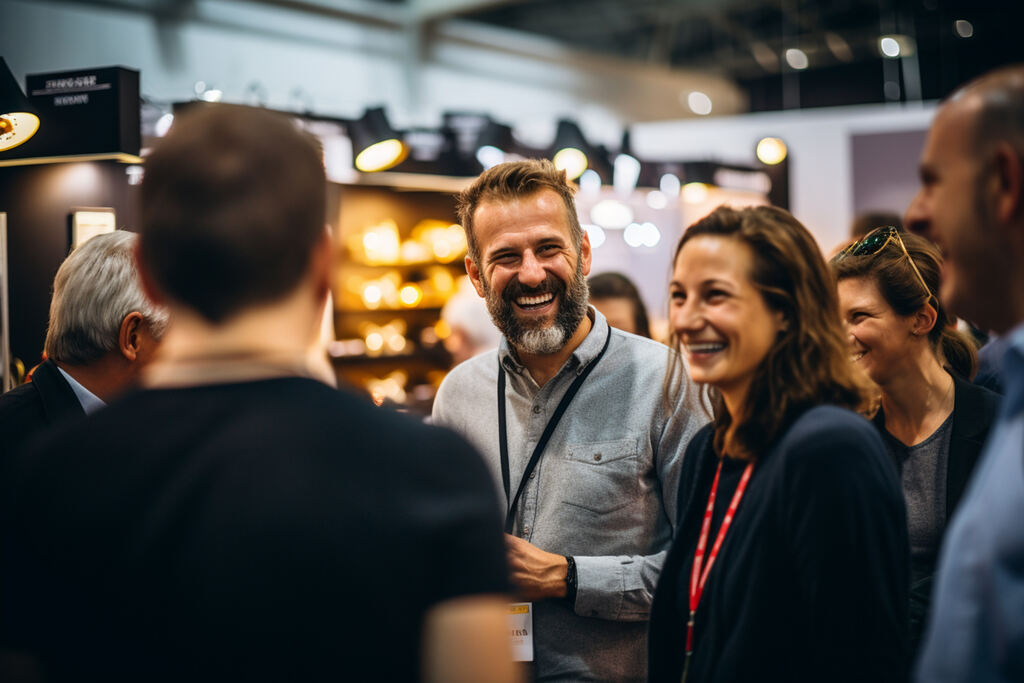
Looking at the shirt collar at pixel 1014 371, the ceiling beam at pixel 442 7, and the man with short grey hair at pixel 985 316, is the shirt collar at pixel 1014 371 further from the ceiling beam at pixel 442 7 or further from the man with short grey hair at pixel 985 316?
the ceiling beam at pixel 442 7

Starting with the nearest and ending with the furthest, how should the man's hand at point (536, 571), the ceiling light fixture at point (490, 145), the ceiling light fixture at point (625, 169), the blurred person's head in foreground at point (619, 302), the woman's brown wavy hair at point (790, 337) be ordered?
the woman's brown wavy hair at point (790, 337) < the man's hand at point (536, 571) < the blurred person's head in foreground at point (619, 302) < the ceiling light fixture at point (490, 145) < the ceiling light fixture at point (625, 169)

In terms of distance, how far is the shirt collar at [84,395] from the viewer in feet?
6.23

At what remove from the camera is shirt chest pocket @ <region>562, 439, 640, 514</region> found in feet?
6.40

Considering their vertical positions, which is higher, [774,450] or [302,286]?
[302,286]

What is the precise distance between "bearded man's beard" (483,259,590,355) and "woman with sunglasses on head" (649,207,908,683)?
460 millimetres

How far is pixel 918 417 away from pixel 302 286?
176cm

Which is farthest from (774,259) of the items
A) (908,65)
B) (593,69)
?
(908,65)

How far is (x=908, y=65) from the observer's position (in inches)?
543

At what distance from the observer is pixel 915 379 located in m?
2.19

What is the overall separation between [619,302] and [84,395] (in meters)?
2.43

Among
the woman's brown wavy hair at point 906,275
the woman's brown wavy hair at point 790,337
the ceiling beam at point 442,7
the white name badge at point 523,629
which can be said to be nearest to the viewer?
the woman's brown wavy hair at point 790,337

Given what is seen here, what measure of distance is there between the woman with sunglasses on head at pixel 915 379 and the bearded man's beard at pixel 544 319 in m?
0.70

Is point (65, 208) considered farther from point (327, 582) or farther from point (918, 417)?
point (918, 417)

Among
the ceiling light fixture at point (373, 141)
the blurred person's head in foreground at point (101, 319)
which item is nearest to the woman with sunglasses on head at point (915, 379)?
the blurred person's head in foreground at point (101, 319)
